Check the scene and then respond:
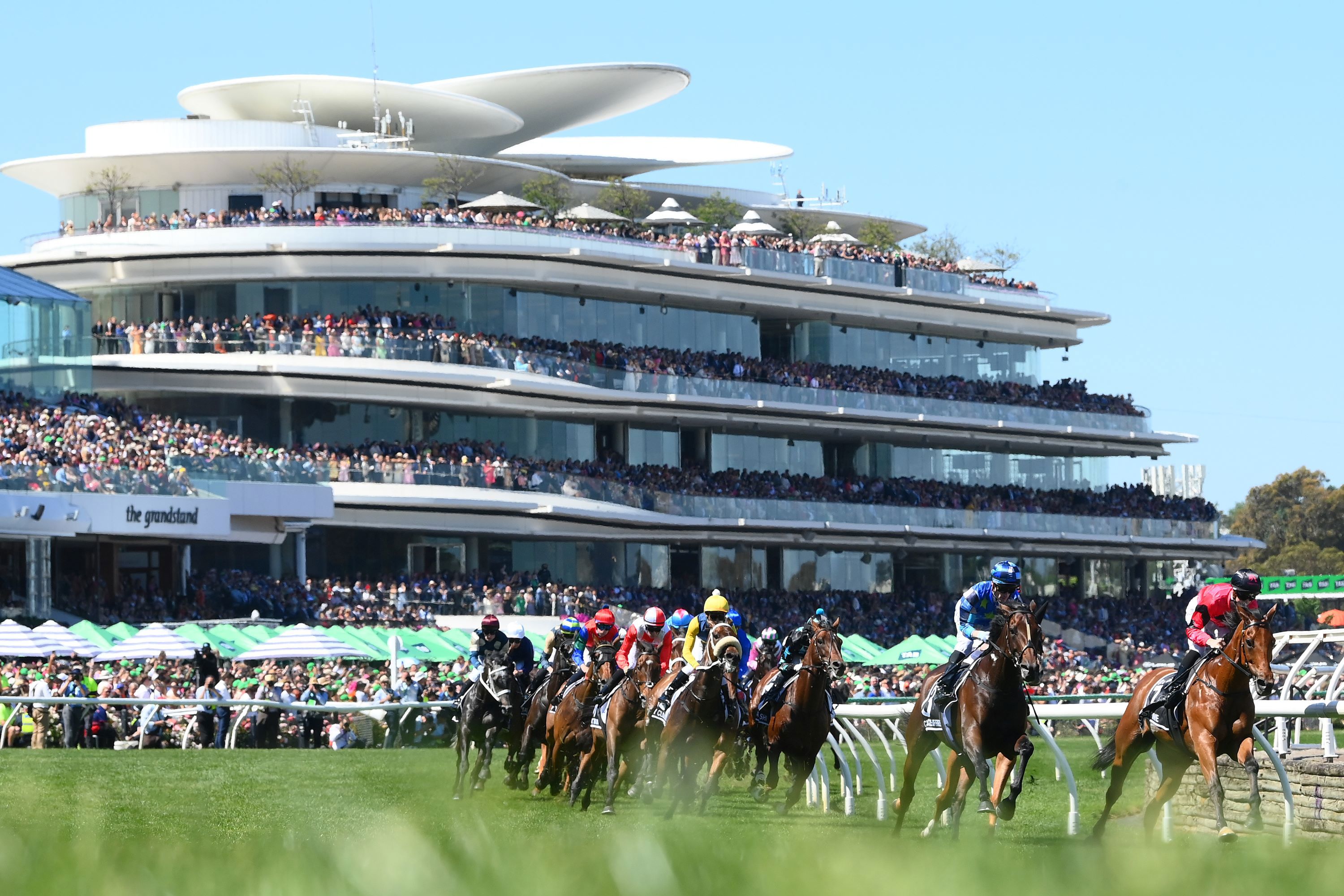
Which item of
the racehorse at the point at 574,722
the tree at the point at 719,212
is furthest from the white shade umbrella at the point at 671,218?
the racehorse at the point at 574,722

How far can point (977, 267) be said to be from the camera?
2361 inches

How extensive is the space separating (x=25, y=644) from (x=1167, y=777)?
721 inches

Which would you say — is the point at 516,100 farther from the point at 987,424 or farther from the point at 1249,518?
the point at 1249,518

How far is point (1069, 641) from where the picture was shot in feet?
159

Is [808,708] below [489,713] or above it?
above

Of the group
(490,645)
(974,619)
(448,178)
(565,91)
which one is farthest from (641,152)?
(974,619)

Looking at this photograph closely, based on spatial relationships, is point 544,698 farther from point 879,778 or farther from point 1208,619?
point 1208,619

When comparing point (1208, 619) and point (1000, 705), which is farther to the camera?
point (1208, 619)

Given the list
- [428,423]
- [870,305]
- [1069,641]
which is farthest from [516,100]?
[1069,641]

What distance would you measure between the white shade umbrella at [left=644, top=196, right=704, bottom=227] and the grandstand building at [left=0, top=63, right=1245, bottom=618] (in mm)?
556

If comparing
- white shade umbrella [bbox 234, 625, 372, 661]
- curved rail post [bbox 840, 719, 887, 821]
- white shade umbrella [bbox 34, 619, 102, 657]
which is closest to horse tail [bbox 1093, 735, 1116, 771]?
curved rail post [bbox 840, 719, 887, 821]

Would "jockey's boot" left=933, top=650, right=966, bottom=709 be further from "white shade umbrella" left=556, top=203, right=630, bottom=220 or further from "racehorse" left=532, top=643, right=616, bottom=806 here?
"white shade umbrella" left=556, top=203, right=630, bottom=220

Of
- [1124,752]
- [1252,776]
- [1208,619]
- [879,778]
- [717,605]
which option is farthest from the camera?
[879,778]

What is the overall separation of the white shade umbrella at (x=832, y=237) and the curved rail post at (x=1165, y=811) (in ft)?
143
